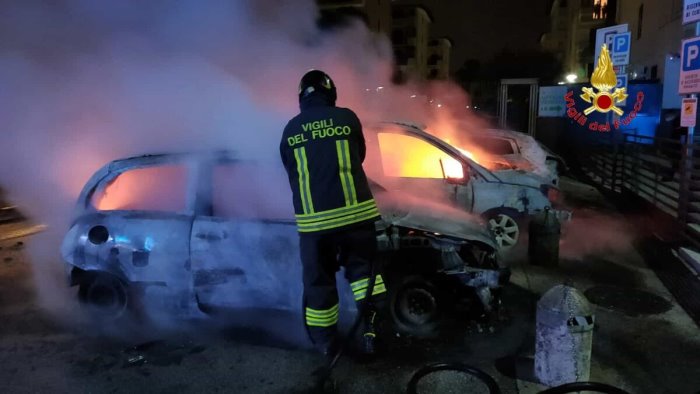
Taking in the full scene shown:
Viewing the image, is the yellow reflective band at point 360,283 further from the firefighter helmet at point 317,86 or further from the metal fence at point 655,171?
the metal fence at point 655,171

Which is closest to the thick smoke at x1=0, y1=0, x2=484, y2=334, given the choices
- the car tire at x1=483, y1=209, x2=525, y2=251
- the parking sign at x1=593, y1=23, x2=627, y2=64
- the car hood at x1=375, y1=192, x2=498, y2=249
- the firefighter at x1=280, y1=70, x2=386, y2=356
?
the car hood at x1=375, y1=192, x2=498, y2=249

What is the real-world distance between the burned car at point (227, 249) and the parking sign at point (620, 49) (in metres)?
12.4

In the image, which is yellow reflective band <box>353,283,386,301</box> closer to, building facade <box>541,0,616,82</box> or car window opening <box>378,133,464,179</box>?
car window opening <box>378,133,464,179</box>

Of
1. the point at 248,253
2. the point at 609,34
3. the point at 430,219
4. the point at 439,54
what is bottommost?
the point at 248,253

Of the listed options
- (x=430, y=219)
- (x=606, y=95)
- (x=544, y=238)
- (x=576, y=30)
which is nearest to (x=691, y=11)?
(x=544, y=238)

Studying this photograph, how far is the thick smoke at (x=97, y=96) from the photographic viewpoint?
5.64 m

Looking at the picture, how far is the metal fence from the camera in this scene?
7105 mm

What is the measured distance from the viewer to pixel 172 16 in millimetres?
6559

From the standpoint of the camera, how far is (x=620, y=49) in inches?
587

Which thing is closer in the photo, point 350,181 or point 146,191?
point 350,181

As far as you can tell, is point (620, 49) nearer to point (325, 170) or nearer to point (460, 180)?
point (460, 180)

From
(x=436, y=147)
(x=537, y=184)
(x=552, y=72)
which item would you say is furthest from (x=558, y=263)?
(x=552, y=72)

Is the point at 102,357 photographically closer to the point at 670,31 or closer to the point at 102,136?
the point at 102,136

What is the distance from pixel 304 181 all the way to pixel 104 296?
2426 millimetres
